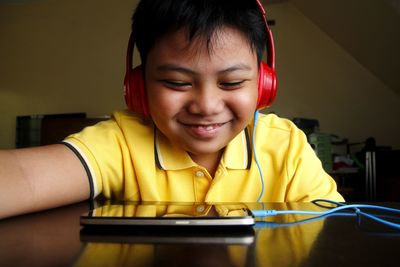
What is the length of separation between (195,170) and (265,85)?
0.22 m

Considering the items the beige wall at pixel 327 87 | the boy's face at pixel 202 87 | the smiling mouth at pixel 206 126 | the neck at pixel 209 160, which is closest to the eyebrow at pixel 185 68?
the boy's face at pixel 202 87

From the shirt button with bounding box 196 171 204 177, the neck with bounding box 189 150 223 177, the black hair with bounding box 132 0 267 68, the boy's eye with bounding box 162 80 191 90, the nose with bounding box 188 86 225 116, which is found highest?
the black hair with bounding box 132 0 267 68

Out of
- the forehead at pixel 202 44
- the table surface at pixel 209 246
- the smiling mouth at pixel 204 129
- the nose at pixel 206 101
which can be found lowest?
the table surface at pixel 209 246

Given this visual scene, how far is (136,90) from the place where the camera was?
643 millimetres

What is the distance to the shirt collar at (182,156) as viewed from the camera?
→ 701 millimetres

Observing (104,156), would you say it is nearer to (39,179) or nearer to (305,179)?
(39,179)

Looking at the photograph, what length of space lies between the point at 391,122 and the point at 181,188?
2.79m

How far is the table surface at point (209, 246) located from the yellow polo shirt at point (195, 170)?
1.03ft

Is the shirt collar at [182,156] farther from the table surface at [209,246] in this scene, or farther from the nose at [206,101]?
the table surface at [209,246]

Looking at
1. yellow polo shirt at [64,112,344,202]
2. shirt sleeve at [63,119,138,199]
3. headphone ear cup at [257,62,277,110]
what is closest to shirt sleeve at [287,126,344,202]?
yellow polo shirt at [64,112,344,202]

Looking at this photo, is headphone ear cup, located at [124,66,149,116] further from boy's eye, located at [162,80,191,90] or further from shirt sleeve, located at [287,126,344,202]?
shirt sleeve, located at [287,126,344,202]

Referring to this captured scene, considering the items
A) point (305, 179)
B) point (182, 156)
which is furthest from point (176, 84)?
point (305, 179)

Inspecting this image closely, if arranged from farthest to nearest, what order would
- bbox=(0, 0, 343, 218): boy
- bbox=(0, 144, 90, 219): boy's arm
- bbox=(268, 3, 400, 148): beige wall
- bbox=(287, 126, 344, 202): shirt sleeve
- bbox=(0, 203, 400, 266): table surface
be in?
bbox=(268, 3, 400, 148): beige wall → bbox=(287, 126, 344, 202): shirt sleeve → bbox=(0, 0, 343, 218): boy → bbox=(0, 144, 90, 219): boy's arm → bbox=(0, 203, 400, 266): table surface

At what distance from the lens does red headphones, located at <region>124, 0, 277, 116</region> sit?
25.3 inches
